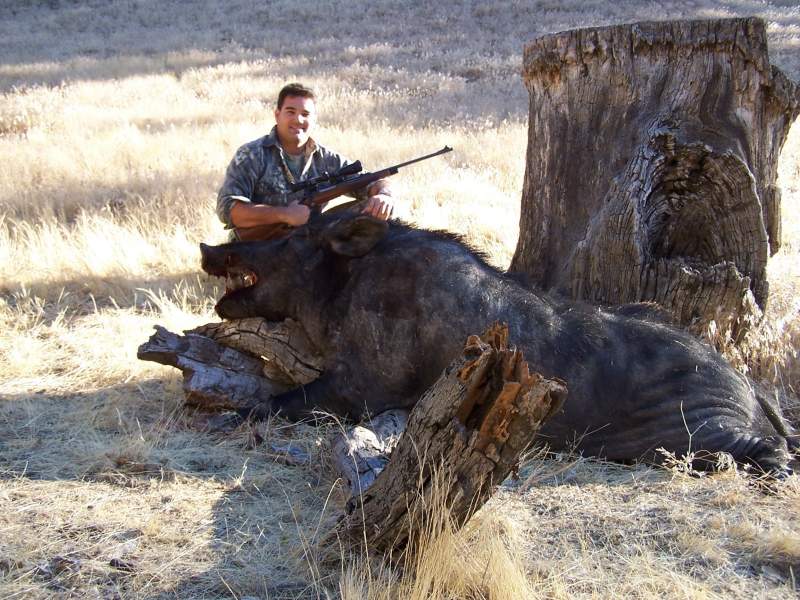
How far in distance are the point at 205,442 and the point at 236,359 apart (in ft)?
2.98

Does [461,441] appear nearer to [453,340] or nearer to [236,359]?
[453,340]

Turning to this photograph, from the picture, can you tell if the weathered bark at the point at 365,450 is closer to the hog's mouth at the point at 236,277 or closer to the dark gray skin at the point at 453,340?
the dark gray skin at the point at 453,340

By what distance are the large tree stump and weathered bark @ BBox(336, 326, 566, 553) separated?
2.61 m

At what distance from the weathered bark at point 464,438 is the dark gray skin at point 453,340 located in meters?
1.72

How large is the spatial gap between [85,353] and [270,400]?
1.98 m

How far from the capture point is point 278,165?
7.65 meters

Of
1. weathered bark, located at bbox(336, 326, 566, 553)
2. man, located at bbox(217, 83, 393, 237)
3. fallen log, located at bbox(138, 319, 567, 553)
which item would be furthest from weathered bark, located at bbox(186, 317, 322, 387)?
weathered bark, located at bbox(336, 326, 566, 553)

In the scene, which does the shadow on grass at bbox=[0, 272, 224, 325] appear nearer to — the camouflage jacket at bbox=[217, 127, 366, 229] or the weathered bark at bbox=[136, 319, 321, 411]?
the camouflage jacket at bbox=[217, 127, 366, 229]

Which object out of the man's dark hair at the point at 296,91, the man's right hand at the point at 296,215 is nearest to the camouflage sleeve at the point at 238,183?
the man's dark hair at the point at 296,91

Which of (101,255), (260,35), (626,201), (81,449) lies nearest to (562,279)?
Answer: (626,201)

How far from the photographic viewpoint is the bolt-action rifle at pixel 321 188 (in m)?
6.86

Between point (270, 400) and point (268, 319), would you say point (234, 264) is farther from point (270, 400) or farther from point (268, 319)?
point (270, 400)

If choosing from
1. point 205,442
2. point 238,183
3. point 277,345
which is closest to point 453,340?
point 277,345

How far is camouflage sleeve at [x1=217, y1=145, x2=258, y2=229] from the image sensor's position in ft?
23.7
